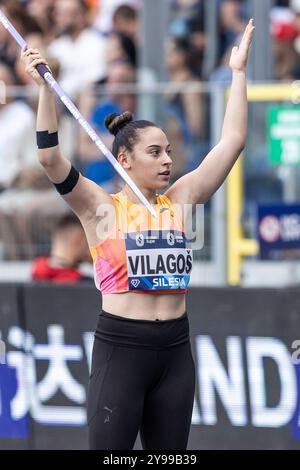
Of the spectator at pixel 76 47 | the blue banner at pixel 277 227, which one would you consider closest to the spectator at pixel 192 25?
the spectator at pixel 76 47

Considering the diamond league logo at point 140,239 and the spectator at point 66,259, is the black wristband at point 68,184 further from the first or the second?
the spectator at point 66,259

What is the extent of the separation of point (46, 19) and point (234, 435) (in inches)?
235

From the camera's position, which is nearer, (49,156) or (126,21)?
(49,156)

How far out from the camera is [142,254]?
5059mm

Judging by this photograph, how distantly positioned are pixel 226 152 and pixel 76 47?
6.00 meters

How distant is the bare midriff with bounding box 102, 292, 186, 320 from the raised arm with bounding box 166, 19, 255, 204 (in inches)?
19.9

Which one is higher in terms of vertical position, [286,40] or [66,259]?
[286,40]

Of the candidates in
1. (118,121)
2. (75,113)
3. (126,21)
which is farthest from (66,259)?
(126,21)

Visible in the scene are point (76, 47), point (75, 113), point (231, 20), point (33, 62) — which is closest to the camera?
point (33, 62)

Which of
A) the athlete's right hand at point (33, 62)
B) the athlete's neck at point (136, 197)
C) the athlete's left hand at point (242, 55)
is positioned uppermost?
the athlete's left hand at point (242, 55)

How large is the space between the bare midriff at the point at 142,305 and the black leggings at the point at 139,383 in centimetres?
3

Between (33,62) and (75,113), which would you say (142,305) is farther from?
(33,62)

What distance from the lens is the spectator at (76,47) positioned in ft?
35.6

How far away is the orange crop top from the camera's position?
505 cm
